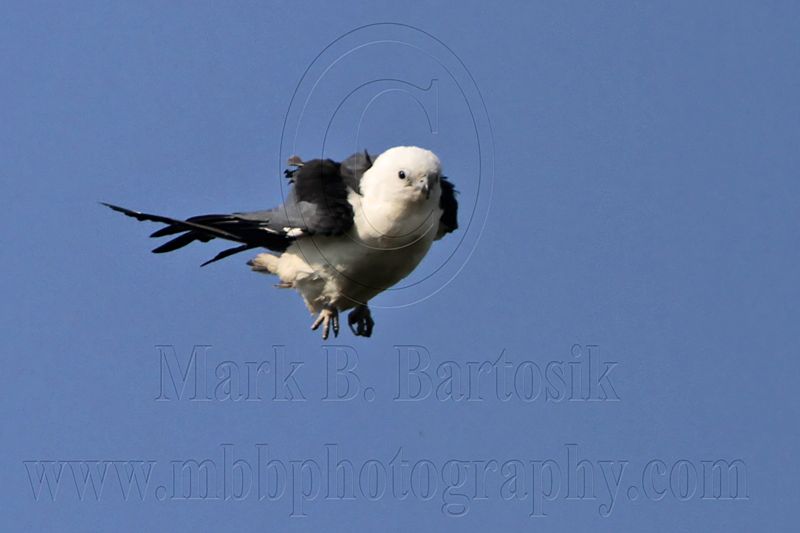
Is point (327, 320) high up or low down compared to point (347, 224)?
down

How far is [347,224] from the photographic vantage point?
1908cm

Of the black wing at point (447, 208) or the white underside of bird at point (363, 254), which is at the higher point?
the black wing at point (447, 208)

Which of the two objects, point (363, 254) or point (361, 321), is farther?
point (361, 321)

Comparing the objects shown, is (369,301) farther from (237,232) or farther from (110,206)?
(110,206)

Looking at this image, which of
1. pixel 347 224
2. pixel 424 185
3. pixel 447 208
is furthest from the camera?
pixel 447 208

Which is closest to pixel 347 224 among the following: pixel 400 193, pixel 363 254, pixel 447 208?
pixel 363 254

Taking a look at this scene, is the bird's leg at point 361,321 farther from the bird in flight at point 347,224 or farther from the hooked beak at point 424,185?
the hooked beak at point 424,185

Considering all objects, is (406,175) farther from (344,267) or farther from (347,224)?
(344,267)

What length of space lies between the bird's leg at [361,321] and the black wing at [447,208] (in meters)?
1.55

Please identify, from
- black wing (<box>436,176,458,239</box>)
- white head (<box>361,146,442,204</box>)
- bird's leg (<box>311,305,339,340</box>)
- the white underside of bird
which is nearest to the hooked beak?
white head (<box>361,146,442,204</box>)

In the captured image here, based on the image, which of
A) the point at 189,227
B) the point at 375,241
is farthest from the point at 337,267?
the point at 189,227

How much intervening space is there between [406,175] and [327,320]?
2292 millimetres

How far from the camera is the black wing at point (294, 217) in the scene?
1909 centimetres

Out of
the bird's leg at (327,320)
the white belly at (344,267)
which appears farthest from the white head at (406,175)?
the bird's leg at (327,320)
